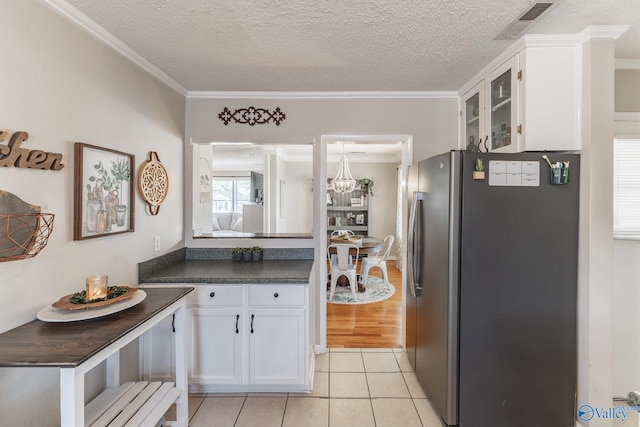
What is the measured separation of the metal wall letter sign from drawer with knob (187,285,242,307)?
1.15 m

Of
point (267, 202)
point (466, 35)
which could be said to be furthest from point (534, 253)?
point (267, 202)

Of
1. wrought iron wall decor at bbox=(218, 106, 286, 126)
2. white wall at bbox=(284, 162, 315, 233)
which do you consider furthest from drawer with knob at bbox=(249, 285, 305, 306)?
white wall at bbox=(284, 162, 315, 233)

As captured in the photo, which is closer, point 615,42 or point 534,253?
point 534,253

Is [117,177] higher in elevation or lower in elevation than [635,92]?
lower

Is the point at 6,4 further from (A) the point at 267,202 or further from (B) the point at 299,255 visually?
(A) the point at 267,202

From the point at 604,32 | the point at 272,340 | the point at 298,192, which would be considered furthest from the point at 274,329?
the point at 298,192

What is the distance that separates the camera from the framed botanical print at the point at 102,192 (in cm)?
164

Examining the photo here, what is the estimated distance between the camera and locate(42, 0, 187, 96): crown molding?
60.6 inches

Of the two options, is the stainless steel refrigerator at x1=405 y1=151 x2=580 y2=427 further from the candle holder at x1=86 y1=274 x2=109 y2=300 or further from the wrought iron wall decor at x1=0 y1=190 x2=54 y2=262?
the wrought iron wall decor at x1=0 y1=190 x2=54 y2=262

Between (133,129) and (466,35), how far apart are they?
222 centimetres

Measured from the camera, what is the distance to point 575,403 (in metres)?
1.84

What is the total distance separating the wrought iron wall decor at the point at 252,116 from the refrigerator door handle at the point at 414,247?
1431 millimetres

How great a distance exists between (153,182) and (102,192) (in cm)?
50

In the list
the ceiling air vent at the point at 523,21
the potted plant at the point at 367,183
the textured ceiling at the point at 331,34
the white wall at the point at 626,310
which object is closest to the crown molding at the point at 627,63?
the textured ceiling at the point at 331,34
